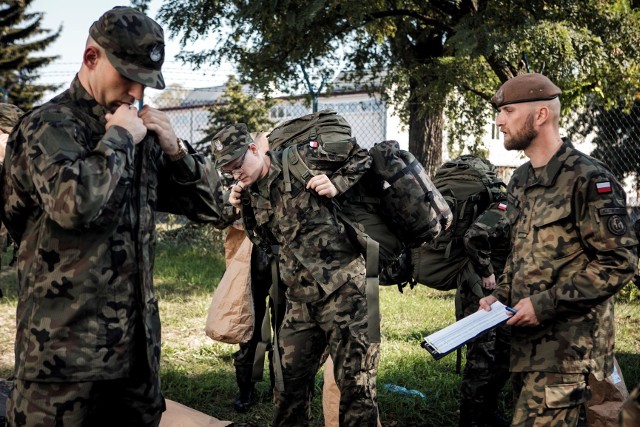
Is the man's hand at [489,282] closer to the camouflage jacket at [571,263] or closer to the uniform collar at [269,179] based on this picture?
the camouflage jacket at [571,263]

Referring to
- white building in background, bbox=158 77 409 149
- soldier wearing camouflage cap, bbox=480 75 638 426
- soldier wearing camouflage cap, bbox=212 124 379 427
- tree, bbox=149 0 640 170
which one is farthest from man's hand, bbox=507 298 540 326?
white building in background, bbox=158 77 409 149

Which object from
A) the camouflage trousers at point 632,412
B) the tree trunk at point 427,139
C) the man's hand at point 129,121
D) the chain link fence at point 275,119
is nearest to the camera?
the camouflage trousers at point 632,412

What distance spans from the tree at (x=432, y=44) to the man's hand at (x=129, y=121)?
22.8 ft

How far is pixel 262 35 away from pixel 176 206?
813 centimetres

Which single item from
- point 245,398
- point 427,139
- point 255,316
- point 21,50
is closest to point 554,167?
point 255,316

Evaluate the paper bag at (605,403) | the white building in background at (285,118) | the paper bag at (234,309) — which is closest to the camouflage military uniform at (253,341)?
the paper bag at (234,309)

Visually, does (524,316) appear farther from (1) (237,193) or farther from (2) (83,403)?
(2) (83,403)

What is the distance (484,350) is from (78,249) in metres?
3.32

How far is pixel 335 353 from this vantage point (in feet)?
12.2

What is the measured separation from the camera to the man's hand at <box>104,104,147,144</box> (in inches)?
89.5

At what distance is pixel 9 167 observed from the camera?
231 centimetres

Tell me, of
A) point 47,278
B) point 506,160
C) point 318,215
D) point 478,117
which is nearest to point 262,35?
point 478,117

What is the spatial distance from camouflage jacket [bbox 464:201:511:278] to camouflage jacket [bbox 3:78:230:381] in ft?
9.24

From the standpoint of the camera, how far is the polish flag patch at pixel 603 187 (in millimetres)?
2949
